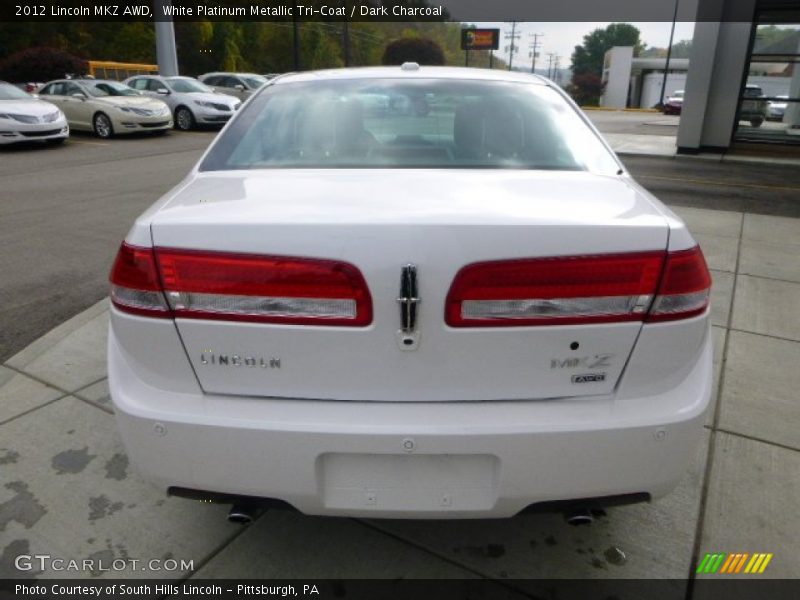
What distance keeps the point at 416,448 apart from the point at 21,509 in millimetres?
1691

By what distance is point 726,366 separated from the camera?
3.53m

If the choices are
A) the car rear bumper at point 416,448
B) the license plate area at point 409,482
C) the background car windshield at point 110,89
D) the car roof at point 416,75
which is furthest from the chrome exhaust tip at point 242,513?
the background car windshield at point 110,89

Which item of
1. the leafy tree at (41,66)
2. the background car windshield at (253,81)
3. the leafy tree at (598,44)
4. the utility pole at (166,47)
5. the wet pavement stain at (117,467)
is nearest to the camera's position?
the wet pavement stain at (117,467)

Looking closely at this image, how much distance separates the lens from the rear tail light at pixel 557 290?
1.59m

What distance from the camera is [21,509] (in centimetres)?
237

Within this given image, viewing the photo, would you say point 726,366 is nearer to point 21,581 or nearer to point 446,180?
point 446,180

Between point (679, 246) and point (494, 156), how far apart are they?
88cm

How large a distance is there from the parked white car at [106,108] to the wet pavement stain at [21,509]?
1471cm

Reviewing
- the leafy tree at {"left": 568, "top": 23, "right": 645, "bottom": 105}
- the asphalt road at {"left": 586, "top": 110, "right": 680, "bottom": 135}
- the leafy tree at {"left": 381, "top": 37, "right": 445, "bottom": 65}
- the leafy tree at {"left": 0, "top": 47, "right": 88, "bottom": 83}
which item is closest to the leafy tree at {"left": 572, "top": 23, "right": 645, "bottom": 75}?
the leafy tree at {"left": 568, "top": 23, "right": 645, "bottom": 105}

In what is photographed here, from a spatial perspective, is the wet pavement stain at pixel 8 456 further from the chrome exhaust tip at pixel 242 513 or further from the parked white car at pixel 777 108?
the parked white car at pixel 777 108

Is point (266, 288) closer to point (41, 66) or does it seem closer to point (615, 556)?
point (615, 556)

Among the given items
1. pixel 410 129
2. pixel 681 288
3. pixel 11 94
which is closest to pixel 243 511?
pixel 681 288

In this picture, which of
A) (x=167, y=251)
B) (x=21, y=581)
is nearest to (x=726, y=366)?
(x=167, y=251)

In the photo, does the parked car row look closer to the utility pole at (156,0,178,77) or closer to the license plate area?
the utility pole at (156,0,178,77)
